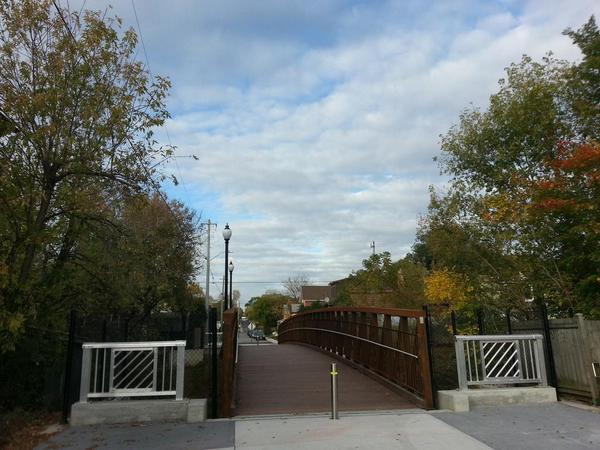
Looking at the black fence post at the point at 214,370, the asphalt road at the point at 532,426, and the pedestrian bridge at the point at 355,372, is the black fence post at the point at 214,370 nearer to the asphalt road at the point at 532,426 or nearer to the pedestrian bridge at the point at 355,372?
the pedestrian bridge at the point at 355,372

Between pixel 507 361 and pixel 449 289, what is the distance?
956 centimetres

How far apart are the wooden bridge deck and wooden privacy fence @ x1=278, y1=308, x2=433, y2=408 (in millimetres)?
331

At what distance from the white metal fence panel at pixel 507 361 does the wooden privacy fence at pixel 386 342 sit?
58cm

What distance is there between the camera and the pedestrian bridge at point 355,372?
8547 mm

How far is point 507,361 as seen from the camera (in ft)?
28.1

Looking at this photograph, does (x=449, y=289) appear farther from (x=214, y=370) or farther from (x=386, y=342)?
(x=214, y=370)

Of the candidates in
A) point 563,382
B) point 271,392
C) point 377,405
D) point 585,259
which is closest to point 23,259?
point 271,392

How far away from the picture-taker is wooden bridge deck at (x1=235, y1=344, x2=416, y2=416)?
338 inches

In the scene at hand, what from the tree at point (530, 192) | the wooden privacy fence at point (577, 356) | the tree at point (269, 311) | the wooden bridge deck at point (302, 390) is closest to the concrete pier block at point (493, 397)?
the wooden privacy fence at point (577, 356)

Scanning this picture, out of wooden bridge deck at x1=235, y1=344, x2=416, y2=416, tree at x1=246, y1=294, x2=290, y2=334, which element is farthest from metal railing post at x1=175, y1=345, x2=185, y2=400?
tree at x1=246, y1=294, x2=290, y2=334

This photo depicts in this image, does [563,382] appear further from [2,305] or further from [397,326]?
[2,305]

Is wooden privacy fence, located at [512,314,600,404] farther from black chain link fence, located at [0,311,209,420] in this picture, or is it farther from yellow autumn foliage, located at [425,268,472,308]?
black chain link fence, located at [0,311,209,420]

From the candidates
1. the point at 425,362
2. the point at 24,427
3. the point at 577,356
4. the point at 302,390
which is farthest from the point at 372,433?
the point at 24,427

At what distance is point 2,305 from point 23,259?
3.98 feet
